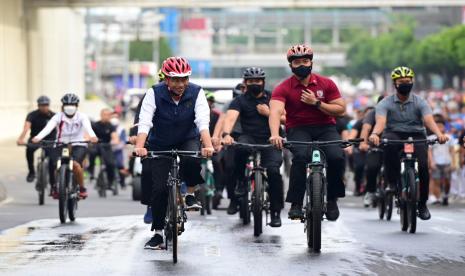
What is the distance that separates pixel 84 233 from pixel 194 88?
318 cm

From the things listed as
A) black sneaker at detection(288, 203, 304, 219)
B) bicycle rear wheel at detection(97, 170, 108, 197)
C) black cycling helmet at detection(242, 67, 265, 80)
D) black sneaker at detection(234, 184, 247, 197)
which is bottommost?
bicycle rear wheel at detection(97, 170, 108, 197)

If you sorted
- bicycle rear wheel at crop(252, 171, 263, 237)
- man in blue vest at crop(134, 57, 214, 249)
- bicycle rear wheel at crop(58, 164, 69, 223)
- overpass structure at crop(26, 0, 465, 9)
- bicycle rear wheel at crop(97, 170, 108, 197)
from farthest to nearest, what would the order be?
overpass structure at crop(26, 0, 465, 9)
bicycle rear wheel at crop(97, 170, 108, 197)
bicycle rear wheel at crop(58, 164, 69, 223)
bicycle rear wheel at crop(252, 171, 263, 237)
man in blue vest at crop(134, 57, 214, 249)

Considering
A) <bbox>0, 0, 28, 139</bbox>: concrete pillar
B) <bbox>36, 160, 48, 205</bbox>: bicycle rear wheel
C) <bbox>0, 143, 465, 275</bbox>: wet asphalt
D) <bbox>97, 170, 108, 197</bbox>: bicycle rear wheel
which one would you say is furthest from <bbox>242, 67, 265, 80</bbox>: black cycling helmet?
<bbox>0, 0, 28, 139</bbox>: concrete pillar

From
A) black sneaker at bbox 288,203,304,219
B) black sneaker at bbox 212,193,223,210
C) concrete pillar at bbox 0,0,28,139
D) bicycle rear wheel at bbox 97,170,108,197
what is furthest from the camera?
concrete pillar at bbox 0,0,28,139

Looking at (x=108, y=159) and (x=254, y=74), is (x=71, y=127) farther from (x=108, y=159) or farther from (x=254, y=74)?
(x=108, y=159)

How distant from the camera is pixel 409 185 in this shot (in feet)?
51.6

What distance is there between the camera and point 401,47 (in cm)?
12344

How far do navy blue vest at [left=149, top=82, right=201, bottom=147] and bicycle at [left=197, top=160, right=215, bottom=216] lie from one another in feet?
20.8

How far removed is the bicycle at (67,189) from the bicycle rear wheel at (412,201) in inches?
160

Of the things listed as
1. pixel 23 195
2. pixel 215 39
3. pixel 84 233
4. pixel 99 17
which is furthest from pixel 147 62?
pixel 84 233

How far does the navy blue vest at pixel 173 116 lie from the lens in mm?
12898

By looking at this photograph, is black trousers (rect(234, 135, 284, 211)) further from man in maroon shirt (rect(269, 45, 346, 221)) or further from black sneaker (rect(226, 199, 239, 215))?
black sneaker (rect(226, 199, 239, 215))

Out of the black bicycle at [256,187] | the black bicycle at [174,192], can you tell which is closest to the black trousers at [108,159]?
the black bicycle at [256,187]

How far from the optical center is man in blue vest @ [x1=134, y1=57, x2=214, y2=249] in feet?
41.7
